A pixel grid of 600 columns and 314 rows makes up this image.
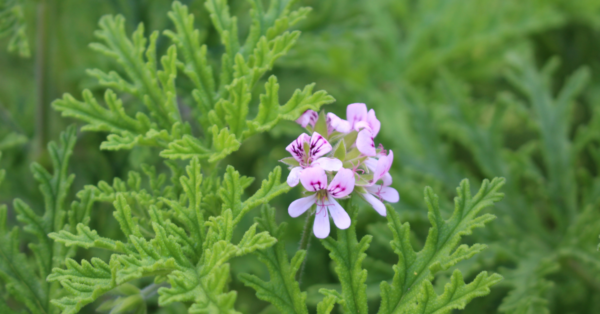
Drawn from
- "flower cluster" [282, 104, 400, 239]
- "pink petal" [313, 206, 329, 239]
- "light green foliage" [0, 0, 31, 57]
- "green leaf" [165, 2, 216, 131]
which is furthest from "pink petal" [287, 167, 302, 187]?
"light green foliage" [0, 0, 31, 57]

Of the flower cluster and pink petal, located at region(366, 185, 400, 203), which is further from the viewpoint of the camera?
pink petal, located at region(366, 185, 400, 203)

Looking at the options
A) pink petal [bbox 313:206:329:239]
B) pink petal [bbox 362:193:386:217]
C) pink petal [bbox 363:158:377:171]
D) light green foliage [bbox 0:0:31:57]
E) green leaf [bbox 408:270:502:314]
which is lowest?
green leaf [bbox 408:270:502:314]

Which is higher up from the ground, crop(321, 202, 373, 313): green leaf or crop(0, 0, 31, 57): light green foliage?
crop(0, 0, 31, 57): light green foliage

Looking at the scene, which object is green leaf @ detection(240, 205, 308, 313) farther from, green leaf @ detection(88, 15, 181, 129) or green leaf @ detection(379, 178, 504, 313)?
green leaf @ detection(88, 15, 181, 129)

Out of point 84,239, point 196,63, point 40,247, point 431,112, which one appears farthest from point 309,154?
point 431,112

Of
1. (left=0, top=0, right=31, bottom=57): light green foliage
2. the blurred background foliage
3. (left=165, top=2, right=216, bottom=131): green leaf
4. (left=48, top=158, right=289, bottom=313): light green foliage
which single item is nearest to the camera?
(left=48, top=158, right=289, bottom=313): light green foliage

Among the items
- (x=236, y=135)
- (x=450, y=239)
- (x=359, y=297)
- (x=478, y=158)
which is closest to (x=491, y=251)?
(x=478, y=158)

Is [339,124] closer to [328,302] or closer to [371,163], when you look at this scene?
[371,163]

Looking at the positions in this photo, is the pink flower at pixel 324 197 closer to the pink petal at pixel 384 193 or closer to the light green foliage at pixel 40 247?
the pink petal at pixel 384 193
